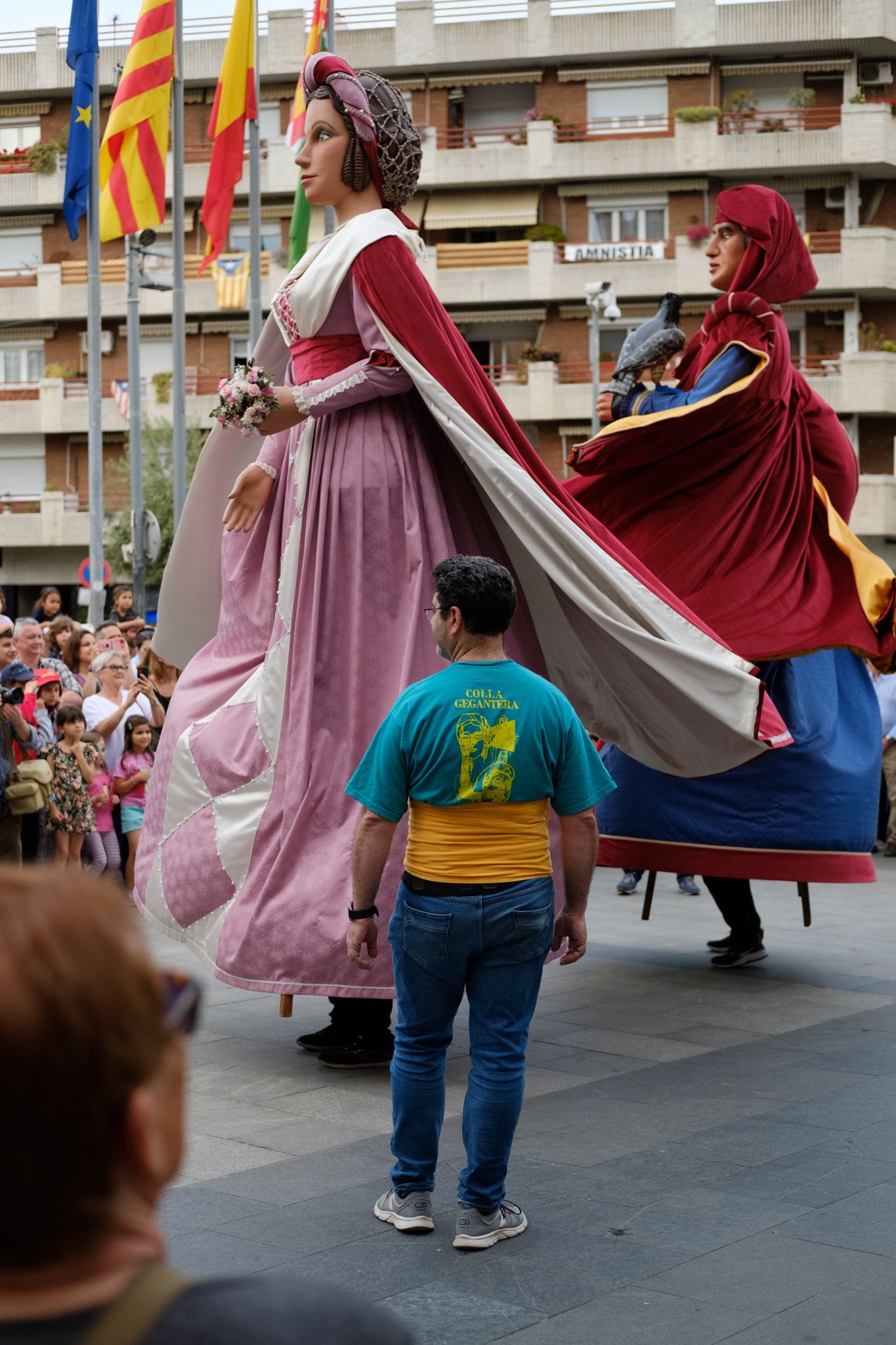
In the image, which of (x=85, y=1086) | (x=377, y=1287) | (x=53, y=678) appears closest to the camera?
(x=85, y=1086)

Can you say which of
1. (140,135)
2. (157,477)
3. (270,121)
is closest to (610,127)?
(270,121)

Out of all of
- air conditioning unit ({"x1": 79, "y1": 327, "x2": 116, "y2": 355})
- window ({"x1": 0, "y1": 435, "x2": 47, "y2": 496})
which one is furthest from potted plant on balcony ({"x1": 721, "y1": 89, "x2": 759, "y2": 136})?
window ({"x1": 0, "y1": 435, "x2": 47, "y2": 496})

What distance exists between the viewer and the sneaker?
7.55 m

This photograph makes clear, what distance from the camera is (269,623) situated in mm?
5805

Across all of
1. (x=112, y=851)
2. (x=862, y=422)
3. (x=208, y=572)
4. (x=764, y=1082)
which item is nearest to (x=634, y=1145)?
(x=764, y=1082)

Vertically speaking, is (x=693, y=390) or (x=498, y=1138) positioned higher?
(x=693, y=390)

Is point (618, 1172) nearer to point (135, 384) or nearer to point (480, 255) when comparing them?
point (135, 384)

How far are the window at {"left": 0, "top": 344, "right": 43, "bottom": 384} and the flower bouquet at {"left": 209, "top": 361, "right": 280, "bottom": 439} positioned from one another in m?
35.4

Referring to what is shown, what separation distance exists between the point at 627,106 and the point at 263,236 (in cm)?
843

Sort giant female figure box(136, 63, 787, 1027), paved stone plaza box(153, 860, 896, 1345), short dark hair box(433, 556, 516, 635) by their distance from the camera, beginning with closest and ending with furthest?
paved stone plaza box(153, 860, 896, 1345) < short dark hair box(433, 556, 516, 635) < giant female figure box(136, 63, 787, 1027)

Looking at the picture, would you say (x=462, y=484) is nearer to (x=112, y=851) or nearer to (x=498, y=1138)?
(x=498, y=1138)

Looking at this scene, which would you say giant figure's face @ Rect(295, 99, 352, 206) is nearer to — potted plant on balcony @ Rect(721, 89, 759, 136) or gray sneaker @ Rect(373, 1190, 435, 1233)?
→ gray sneaker @ Rect(373, 1190, 435, 1233)

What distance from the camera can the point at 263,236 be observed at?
3816 centimetres

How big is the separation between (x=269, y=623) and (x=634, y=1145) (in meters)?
2.14
